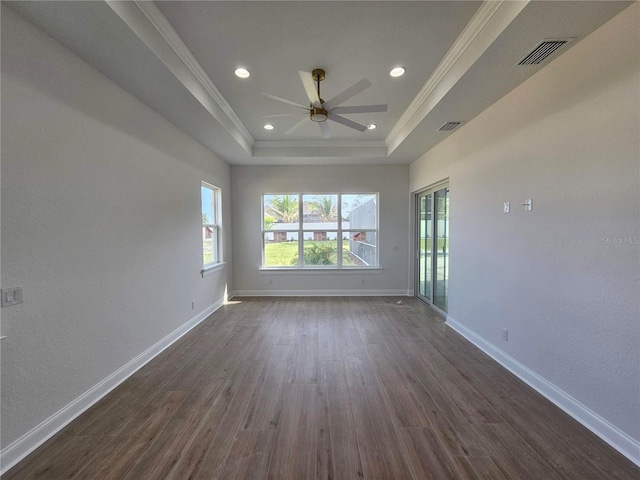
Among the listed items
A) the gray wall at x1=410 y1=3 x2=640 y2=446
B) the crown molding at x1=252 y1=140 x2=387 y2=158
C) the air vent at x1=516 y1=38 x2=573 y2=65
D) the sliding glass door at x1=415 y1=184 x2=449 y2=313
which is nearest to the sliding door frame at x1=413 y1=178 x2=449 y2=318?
the sliding glass door at x1=415 y1=184 x2=449 y2=313

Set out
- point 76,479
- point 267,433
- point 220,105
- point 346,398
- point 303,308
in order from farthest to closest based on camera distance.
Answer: point 303,308 → point 220,105 → point 346,398 → point 267,433 → point 76,479

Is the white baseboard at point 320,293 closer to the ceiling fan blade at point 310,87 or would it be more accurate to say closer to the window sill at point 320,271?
the window sill at point 320,271

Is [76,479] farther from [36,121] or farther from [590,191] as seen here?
[590,191]

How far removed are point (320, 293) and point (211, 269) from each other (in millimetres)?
2297

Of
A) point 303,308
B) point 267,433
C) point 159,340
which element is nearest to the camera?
point 267,433

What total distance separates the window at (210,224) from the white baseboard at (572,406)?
418cm

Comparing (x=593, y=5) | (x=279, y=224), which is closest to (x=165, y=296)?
(x=279, y=224)

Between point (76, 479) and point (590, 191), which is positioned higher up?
point (590, 191)

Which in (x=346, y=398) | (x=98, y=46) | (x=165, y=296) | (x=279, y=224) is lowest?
(x=346, y=398)

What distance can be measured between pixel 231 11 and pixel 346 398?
316cm

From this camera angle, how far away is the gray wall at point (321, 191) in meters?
5.58

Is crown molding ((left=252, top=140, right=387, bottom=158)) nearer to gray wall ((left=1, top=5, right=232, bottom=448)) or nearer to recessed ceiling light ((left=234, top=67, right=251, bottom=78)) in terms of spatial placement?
gray wall ((left=1, top=5, right=232, bottom=448))

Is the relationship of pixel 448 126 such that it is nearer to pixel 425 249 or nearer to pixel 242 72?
pixel 425 249

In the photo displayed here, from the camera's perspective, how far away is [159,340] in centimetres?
308
